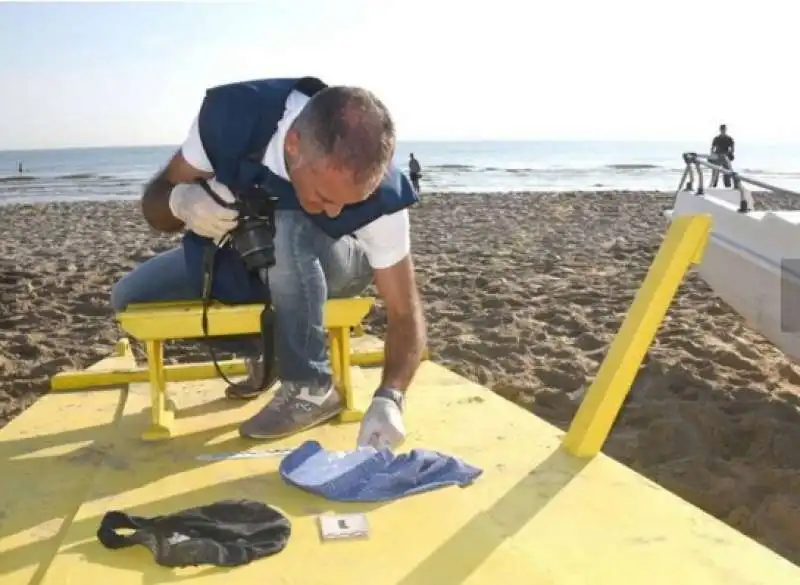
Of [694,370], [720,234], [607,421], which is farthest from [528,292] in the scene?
[607,421]

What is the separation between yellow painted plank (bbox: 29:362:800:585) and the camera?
5.64ft

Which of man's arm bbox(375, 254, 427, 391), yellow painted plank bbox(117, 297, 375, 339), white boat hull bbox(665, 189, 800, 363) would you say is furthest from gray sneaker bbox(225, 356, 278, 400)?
white boat hull bbox(665, 189, 800, 363)

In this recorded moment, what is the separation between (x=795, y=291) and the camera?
391 centimetres

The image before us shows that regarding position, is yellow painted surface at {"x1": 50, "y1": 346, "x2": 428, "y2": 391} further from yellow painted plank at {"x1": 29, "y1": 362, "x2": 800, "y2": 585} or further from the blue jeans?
the blue jeans

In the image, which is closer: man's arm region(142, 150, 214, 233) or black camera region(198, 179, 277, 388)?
black camera region(198, 179, 277, 388)

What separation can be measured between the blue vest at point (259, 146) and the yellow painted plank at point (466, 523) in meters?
0.64

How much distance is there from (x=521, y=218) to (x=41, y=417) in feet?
32.9

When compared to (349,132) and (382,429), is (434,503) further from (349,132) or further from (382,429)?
(349,132)

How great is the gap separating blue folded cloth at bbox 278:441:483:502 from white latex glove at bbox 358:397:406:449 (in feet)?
0.26

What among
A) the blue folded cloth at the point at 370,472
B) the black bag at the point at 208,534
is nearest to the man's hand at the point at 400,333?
the blue folded cloth at the point at 370,472

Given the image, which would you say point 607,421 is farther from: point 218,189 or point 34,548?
point 34,548

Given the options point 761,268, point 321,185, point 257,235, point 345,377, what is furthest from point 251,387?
point 761,268

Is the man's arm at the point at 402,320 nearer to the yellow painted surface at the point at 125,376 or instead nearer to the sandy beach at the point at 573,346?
the yellow painted surface at the point at 125,376

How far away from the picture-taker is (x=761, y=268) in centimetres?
430
